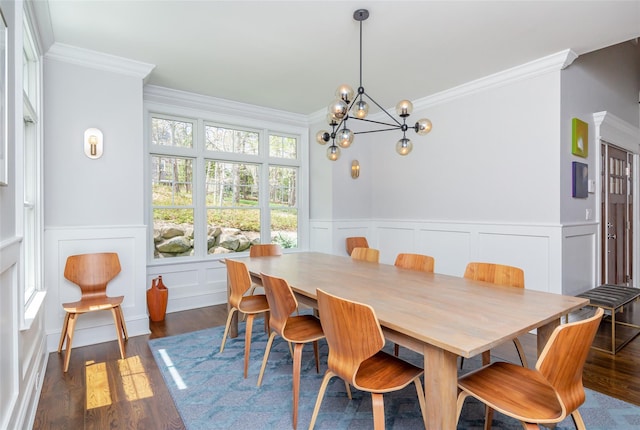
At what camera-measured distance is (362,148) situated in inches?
213

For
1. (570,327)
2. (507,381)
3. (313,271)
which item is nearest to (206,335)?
(313,271)

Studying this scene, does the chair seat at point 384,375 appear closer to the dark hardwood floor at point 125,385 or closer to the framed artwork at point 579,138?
the dark hardwood floor at point 125,385

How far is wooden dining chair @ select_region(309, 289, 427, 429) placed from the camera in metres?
1.41

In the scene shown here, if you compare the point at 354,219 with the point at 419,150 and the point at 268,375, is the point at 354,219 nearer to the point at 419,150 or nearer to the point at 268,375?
the point at 419,150

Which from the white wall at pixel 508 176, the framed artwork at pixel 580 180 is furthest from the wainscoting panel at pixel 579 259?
the framed artwork at pixel 580 180

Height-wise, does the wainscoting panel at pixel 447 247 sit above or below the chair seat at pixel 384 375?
above

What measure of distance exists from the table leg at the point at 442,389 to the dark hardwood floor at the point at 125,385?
1.45 metres

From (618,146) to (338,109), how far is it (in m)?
4.20

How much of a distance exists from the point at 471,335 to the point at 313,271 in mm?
1528

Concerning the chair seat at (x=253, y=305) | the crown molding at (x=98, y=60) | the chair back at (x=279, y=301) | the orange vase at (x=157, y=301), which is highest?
the crown molding at (x=98, y=60)

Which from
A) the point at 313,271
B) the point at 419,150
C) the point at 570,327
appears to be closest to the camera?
the point at 570,327

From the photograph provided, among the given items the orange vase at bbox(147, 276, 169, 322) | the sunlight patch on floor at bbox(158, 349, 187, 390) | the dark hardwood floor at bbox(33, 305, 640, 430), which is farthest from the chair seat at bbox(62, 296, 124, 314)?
the orange vase at bbox(147, 276, 169, 322)

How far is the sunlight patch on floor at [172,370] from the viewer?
2375 mm

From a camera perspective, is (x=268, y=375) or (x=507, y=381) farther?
(x=268, y=375)
